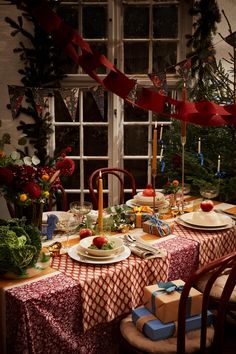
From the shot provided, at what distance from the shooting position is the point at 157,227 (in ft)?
7.87

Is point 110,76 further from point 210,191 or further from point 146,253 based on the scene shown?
point 210,191

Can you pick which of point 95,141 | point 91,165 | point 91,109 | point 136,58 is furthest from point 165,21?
point 91,165

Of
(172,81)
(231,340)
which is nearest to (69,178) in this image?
(172,81)

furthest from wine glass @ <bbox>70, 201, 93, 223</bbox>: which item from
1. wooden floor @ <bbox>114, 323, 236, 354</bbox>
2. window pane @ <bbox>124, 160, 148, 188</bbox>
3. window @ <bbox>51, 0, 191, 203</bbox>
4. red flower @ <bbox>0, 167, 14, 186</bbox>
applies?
window pane @ <bbox>124, 160, 148, 188</bbox>

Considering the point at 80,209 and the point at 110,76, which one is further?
the point at 80,209

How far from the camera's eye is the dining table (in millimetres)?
1740

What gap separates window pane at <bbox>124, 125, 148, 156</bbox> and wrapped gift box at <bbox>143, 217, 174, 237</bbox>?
2206 millimetres

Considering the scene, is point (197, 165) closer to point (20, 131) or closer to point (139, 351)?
point (20, 131)

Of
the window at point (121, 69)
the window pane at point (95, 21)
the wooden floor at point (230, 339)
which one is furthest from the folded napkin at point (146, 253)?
the window pane at point (95, 21)

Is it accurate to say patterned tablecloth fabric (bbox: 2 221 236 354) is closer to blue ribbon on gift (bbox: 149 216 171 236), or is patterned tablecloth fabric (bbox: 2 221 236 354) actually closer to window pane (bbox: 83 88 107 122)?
blue ribbon on gift (bbox: 149 216 171 236)

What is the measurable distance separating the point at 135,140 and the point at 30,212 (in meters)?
2.57

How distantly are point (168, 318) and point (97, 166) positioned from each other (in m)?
2.85

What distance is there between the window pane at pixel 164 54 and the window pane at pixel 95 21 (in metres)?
0.49

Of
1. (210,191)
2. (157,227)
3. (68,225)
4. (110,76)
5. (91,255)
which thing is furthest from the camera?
(210,191)
